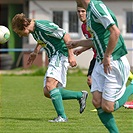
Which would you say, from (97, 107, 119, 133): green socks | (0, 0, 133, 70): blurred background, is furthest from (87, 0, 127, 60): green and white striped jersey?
(0, 0, 133, 70): blurred background

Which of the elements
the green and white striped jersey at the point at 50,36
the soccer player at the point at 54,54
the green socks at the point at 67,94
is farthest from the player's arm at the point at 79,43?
the green socks at the point at 67,94

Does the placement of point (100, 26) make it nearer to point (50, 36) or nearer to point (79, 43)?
point (79, 43)

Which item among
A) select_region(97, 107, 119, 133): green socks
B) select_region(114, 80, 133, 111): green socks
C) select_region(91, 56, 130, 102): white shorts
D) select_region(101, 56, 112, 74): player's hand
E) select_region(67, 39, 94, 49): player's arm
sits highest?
select_region(67, 39, 94, 49): player's arm

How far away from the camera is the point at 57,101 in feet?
32.8

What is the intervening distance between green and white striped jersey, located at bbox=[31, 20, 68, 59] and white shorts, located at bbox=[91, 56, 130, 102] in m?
2.48

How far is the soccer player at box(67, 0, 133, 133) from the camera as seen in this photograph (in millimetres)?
7512

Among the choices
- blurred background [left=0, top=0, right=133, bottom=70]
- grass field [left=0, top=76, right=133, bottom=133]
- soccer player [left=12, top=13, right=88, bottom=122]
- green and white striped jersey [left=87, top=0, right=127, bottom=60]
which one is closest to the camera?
green and white striped jersey [left=87, top=0, right=127, bottom=60]

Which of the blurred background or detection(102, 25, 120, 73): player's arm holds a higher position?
detection(102, 25, 120, 73): player's arm

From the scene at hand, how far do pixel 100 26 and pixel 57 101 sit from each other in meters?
2.60

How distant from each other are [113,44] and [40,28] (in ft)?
9.51

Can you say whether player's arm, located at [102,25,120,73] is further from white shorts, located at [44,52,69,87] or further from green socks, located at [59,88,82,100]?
green socks, located at [59,88,82,100]

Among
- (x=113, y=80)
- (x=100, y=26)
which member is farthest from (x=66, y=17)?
(x=113, y=80)

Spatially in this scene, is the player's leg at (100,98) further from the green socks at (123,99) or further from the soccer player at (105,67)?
the green socks at (123,99)

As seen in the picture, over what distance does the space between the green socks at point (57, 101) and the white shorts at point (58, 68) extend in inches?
8.2
